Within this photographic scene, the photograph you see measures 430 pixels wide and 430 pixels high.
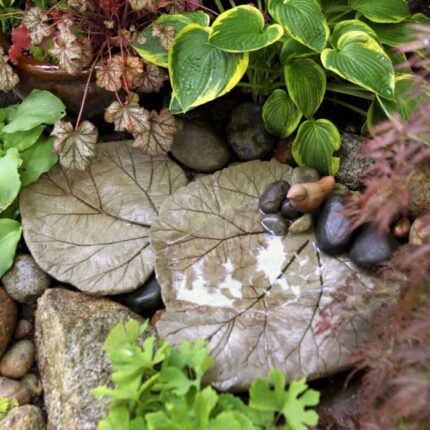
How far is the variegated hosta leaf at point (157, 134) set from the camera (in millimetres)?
2275

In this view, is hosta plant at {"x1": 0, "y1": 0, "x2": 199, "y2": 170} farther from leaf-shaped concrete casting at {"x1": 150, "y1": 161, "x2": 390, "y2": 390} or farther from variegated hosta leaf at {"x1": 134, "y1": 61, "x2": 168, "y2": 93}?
leaf-shaped concrete casting at {"x1": 150, "y1": 161, "x2": 390, "y2": 390}

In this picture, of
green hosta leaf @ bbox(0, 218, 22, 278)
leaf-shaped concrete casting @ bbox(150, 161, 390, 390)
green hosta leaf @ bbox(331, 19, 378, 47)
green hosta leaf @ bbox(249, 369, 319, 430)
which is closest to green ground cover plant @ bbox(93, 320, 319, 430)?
green hosta leaf @ bbox(249, 369, 319, 430)

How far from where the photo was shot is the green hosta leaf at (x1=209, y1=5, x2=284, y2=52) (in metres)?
2.07

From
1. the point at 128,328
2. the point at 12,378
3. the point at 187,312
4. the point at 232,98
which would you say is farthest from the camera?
the point at 232,98

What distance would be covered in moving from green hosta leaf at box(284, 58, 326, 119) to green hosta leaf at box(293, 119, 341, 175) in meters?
0.06

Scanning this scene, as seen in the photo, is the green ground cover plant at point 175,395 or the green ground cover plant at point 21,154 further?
the green ground cover plant at point 21,154

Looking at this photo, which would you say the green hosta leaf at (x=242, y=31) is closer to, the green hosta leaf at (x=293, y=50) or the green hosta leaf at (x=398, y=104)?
the green hosta leaf at (x=293, y=50)

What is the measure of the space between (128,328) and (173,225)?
0.55 m

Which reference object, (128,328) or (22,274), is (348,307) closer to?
(128,328)

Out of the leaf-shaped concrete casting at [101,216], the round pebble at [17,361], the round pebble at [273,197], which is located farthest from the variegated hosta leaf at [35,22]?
the round pebble at [17,361]

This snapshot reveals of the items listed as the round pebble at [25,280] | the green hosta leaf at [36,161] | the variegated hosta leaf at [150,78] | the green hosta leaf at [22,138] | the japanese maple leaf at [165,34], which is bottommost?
the round pebble at [25,280]

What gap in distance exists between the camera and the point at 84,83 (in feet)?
7.84

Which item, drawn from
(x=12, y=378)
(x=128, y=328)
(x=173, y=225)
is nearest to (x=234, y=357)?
(x=128, y=328)

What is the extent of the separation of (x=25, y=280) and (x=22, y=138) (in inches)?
22.4
